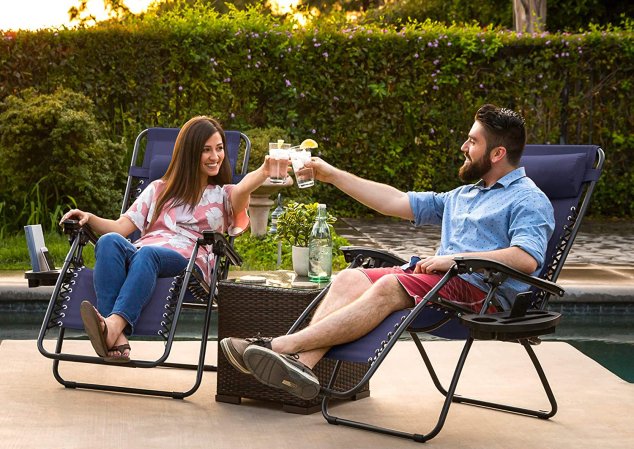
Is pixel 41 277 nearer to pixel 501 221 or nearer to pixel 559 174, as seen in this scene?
pixel 501 221

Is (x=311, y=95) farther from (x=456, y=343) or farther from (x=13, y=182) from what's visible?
(x=456, y=343)

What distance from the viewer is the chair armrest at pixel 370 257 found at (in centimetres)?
451

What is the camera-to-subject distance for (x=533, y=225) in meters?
4.07

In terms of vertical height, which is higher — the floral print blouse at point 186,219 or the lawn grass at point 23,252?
the floral print blouse at point 186,219

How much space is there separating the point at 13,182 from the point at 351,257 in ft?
17.6

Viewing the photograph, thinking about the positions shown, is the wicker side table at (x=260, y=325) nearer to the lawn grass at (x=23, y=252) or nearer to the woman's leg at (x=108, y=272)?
the woman's leg at (x=108, y=272)

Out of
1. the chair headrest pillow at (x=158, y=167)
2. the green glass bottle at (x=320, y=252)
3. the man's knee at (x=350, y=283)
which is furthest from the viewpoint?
the chair headrest pillow at (x=158, y=167)

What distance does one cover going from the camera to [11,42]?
10.5 meters

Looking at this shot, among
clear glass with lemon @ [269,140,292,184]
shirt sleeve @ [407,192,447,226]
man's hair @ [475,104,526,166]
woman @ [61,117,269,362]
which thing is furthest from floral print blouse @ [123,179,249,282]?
man's hair @ [475,104,526,166]

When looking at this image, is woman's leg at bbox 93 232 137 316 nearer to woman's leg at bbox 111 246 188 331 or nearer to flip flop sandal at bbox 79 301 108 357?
woman's leg at bbox 111 246 188 331

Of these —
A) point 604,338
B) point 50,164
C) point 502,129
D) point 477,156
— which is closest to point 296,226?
point 477,156

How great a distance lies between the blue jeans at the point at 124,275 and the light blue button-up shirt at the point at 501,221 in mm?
1203

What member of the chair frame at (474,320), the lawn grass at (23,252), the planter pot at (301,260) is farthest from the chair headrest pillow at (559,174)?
the lawn grass at (23,252)

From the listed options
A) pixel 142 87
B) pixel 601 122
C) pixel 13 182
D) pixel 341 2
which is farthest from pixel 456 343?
pixel 341 2
